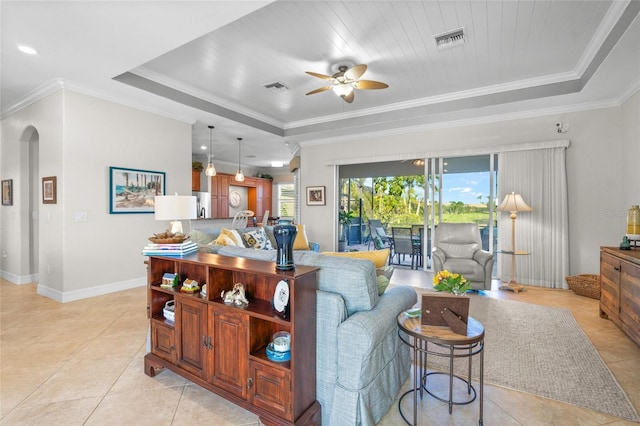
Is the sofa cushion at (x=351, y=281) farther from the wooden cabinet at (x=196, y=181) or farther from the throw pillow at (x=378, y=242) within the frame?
the wooden cabinet at (x=196, y=181)

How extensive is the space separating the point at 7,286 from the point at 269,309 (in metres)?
5.22

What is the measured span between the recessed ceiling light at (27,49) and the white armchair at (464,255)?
520 centimetres

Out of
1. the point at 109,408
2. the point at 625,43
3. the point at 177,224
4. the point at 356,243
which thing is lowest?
the point at 109,408

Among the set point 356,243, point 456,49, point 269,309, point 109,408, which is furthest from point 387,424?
point 356,243

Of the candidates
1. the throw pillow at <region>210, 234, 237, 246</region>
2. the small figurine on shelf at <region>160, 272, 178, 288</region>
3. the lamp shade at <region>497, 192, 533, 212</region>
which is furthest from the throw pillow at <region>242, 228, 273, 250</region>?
the lamp shade at <region>497, 192, 533, 212</region>

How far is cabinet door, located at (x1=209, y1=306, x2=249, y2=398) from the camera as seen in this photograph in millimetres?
1661

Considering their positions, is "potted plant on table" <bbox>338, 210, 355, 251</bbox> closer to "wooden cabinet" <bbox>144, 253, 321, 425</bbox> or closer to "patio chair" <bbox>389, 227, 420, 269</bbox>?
"patio chair" <bbox>389, 227, 420, 269</bbox>

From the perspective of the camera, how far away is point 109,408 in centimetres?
181

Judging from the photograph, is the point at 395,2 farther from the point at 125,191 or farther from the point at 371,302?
the point at 125,191

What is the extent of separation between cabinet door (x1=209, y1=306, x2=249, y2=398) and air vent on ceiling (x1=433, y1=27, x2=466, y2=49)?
3313 millimetres

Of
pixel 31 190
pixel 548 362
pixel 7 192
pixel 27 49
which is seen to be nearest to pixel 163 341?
pixel 548 362

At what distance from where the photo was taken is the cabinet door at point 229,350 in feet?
5.45

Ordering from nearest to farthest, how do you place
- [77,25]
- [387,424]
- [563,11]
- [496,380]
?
1. [387,424]
2. [496,380]
3. [77,25]
4. [563,11]

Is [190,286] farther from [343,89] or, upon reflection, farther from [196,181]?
[196,181]
